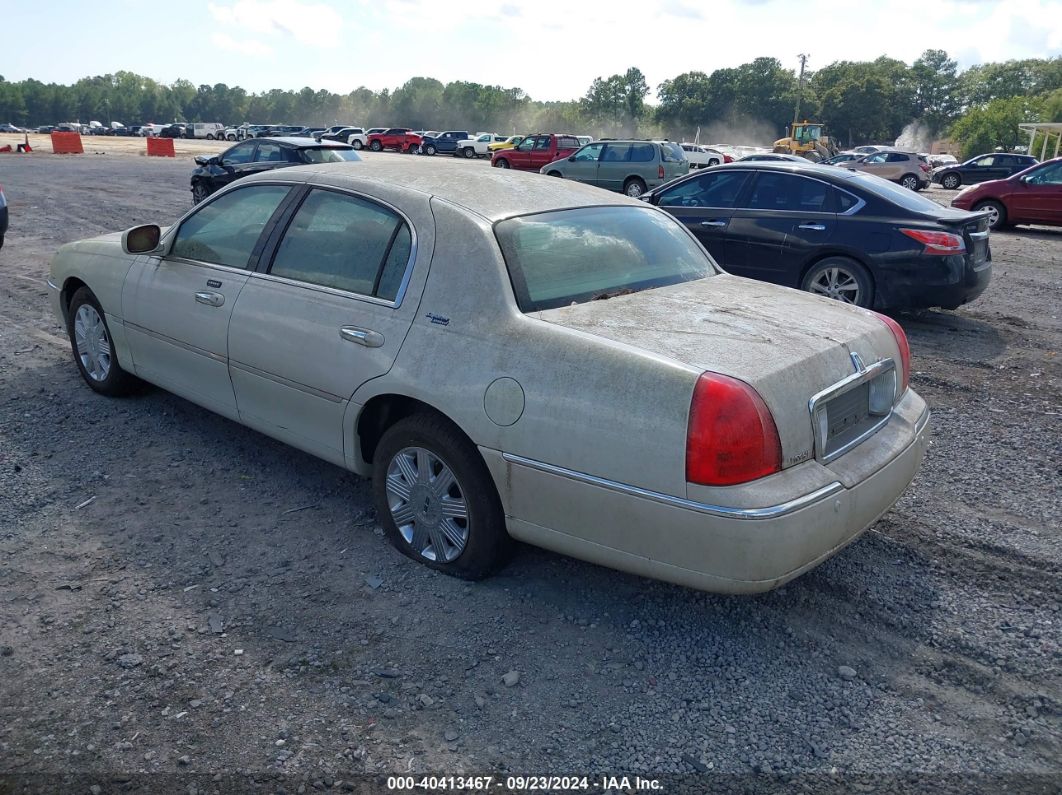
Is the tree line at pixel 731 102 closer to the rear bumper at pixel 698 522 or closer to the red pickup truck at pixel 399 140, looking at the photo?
the red pickup truck at pixel 399 140

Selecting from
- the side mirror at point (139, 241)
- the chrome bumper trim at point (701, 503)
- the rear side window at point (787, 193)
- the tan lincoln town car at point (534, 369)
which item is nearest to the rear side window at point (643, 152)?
the rear side window at point (787, 193)

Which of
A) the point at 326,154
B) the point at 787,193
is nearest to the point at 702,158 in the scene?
the point at 326,154

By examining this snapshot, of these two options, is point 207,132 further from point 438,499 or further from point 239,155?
point 438,499

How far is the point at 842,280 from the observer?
8.21 meters

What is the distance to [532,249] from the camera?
12.0ft

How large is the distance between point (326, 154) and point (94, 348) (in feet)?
32.7

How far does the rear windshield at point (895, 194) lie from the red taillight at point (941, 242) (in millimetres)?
302

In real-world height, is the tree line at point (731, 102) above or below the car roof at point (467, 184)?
above

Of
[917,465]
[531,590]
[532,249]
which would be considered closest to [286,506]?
[531,590]

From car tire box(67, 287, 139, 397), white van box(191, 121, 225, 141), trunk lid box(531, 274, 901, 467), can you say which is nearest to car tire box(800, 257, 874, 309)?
trunk lid box(531, 274, 901, 467)

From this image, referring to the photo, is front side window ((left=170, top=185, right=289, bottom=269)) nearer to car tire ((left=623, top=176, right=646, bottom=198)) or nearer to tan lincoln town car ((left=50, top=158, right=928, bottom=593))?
tan lincoln town car ((left=50, top=158, right=928, bottom=593))

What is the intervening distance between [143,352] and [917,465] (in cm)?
427

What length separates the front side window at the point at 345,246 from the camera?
3.75 metres

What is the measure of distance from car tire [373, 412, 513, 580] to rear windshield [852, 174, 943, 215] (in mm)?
6268
